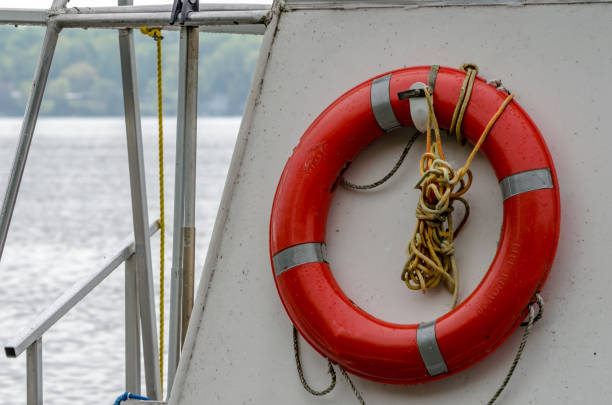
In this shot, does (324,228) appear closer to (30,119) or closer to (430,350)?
(430,350)

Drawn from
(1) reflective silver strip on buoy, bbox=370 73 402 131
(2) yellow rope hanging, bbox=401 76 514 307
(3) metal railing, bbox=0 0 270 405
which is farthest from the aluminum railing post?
→ (2) yellow rope hanging, bbox=401 76 514 307

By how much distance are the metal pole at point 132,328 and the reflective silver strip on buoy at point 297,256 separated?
957mm

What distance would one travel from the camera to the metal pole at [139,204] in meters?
2.81

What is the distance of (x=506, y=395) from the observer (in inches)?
74.3

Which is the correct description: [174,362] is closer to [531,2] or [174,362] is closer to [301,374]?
[301,374]

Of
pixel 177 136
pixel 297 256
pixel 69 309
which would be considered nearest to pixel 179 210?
pixel 177 136

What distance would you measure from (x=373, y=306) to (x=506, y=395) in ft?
1.09

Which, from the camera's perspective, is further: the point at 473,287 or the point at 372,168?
the point at 372,168

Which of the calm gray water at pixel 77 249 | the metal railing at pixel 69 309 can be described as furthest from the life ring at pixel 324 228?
the calm gray water at pixel 77 249

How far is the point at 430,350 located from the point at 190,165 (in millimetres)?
881

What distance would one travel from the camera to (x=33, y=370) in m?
2.41

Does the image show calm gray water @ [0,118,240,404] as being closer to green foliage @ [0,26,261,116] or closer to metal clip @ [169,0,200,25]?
metal clip @ [169,0,200,25]

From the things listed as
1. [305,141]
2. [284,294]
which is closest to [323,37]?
[305,141]

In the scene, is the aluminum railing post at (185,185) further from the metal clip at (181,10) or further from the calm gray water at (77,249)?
the calm gray water at (77,249)
